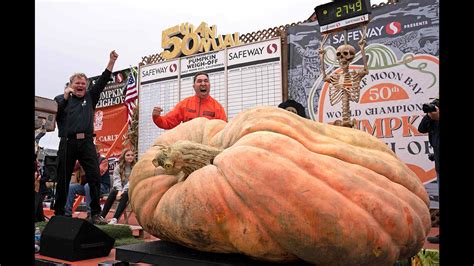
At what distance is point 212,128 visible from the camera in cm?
182

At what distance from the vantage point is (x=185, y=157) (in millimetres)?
1504

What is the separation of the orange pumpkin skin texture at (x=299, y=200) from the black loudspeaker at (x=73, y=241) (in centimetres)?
110

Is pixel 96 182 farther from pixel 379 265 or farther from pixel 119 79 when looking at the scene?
pixel 119 79

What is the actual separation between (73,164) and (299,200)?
2.89 metres

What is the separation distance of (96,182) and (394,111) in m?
3.29

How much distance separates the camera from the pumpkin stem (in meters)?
1.50

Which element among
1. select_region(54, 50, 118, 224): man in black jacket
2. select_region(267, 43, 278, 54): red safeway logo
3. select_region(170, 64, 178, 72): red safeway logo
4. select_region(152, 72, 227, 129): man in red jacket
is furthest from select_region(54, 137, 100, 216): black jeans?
select_region(170, 64, 178, 72): red safeway logo

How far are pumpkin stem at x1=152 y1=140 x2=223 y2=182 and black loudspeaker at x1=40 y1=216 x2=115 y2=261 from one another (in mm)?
1182

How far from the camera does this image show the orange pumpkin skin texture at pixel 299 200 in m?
1.22

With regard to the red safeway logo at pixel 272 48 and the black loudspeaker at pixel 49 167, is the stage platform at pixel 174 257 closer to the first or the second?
the red safeway logo at pixel 272 48

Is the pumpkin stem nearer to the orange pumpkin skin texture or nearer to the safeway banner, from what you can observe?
the orange pumpkin skin texture

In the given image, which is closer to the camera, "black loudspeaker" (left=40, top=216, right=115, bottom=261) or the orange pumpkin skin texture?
the orange pumpkin skin texture

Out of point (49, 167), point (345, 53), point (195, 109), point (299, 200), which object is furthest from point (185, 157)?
point (49, 167)

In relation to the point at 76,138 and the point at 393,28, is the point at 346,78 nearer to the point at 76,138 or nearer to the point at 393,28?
the point at 393,28
